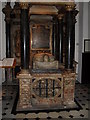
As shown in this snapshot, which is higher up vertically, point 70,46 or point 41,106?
point 70,46

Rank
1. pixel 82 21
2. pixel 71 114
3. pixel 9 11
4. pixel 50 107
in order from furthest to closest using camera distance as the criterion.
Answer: pixel 82 21 → pixel 9 11 → pixel 50 107 → pixel 71 114

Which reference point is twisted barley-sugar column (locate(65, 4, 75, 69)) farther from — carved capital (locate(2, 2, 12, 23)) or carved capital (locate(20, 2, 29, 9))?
carved capital (locate(2, 2, 12, 23))

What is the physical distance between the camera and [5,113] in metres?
4.60

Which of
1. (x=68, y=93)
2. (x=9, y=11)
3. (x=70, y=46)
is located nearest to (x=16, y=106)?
(x=68, y=93)

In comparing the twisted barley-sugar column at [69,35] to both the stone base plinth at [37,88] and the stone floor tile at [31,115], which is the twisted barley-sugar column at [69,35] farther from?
the stone floor tile at [31,115]

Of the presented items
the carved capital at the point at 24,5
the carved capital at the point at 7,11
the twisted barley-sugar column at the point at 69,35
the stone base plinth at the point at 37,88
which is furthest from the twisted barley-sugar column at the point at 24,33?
the carved capital at the point at 7,11

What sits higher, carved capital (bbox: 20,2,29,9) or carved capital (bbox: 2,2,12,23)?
carved capital (bbox: 2,2,12,23)

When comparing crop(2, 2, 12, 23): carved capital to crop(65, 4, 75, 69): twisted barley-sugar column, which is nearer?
crop(65, 4, 75, 69): twisted barley-sugar column

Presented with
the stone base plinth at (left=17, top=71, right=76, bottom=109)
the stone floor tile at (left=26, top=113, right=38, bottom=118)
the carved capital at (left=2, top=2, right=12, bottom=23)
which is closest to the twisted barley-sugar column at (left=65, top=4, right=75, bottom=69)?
the stone base plinth at (left=17, top=71, right=76, bottom=109)

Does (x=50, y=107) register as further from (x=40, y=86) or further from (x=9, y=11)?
(x=9, y=11)

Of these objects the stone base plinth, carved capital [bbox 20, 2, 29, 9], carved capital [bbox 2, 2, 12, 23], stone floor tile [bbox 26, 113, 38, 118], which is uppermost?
carved capital [bbox 2, 2, 12, 23]

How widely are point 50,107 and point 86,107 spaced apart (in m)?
1.01

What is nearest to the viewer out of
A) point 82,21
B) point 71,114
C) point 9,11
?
point 71,114

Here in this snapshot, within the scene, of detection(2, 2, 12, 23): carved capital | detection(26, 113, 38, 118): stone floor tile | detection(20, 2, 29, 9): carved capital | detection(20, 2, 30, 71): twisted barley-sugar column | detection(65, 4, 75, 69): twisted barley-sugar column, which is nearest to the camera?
detection(26, 113, 38, 118): stone floor tile
